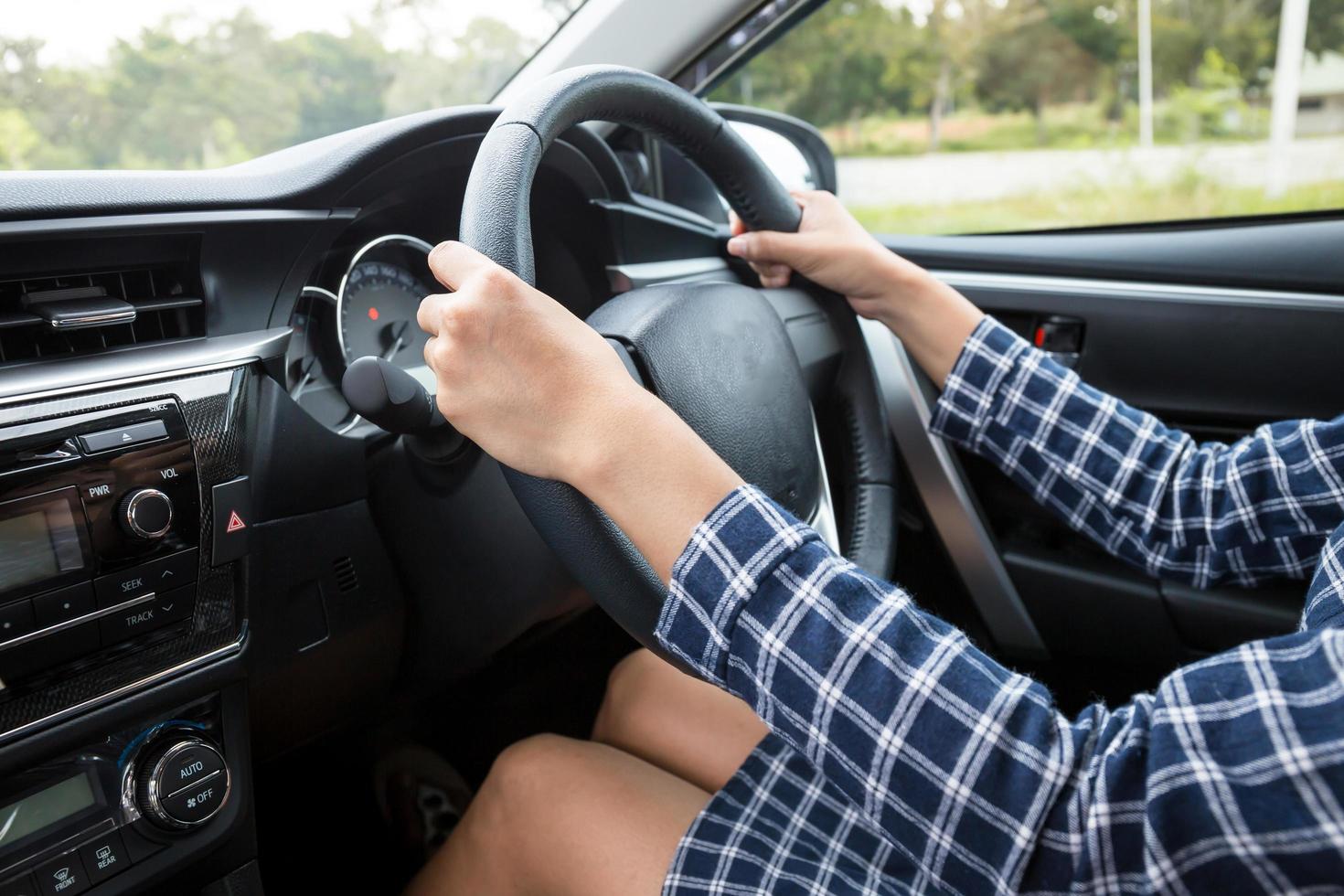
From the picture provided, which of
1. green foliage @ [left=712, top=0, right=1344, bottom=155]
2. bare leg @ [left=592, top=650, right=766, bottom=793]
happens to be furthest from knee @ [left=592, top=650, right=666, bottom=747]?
green foliage @ [left=712, top=0, right=1344, bottom=155]

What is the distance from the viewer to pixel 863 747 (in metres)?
0.60

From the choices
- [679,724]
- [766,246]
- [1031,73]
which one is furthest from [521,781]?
[1031,73]

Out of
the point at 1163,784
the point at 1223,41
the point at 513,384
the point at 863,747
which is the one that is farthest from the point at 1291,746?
the point at 1223,41

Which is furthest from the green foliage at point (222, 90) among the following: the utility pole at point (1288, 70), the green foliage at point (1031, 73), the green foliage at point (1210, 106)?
the green foliage at point (1210, 106)

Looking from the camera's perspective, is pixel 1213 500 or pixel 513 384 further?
pixel 1213 500

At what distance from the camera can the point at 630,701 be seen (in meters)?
1.12

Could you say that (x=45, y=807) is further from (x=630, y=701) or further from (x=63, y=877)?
(x=630, y=701)

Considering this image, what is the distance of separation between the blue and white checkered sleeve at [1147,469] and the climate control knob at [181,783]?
2.69 feet

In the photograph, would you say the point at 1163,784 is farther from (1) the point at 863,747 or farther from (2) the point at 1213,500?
(2) the point at 1213,500

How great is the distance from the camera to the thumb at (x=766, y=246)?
44.3 inches

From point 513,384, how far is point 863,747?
0.32m

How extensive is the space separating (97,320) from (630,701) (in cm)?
64

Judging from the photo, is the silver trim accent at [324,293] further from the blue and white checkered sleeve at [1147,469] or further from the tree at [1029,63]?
the tree at [1029,63]

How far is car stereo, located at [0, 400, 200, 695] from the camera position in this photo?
700 millimetres
